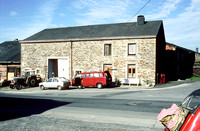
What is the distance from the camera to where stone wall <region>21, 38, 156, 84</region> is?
23391 millimetres

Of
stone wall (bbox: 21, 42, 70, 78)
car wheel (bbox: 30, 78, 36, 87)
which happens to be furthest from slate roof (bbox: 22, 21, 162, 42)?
car wheel (bbox: 30, 78, 36, 87)

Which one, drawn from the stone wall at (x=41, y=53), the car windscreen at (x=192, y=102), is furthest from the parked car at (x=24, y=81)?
the car windscreen at (x=192, y=102)

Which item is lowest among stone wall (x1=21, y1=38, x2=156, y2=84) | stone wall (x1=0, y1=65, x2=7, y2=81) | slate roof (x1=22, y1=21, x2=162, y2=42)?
stone wall (x1=0, y1=65, x2=7, y2=81)

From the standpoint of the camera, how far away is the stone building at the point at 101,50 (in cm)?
2356

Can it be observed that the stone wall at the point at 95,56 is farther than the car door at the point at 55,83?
Yes

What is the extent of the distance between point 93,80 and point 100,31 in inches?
338

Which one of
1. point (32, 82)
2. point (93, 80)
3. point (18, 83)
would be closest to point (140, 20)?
point (93, 80)

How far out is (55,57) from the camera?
91.9 ft

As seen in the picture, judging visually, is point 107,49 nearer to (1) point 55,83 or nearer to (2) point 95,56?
(2) point 95,56

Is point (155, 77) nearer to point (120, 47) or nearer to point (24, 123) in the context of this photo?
point (120, 47)

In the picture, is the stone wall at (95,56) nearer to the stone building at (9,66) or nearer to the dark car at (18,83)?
the stone building at (9,66)

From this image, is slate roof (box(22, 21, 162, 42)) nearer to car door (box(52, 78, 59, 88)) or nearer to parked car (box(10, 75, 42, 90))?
parked car (box(10, 75, 42, 90))

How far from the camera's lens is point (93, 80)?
73.7 feet

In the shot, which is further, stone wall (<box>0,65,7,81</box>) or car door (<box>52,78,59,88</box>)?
stone wall (<box>0,65,7,81</box>)
